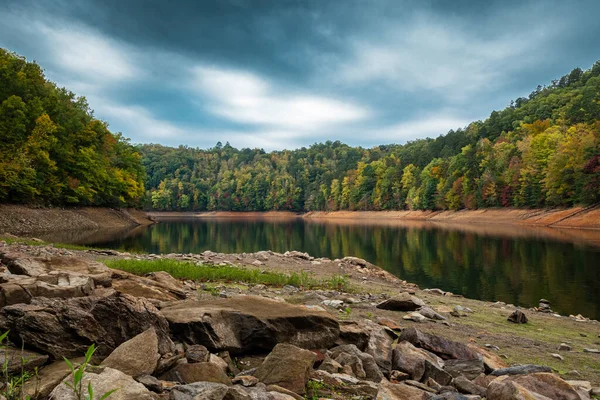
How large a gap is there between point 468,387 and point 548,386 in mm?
920

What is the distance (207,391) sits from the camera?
341 cm

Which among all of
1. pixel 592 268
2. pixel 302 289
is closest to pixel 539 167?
pixel 592 268

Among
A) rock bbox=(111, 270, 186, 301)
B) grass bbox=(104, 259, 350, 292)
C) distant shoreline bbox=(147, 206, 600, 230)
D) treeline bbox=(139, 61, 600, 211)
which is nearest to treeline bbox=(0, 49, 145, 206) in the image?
grass bbox=(104, 259, 350, 292)

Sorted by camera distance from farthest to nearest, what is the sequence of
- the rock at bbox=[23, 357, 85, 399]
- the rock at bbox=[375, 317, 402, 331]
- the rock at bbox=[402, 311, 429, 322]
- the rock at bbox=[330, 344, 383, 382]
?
the rock at bbox=[402, 311, 429, 322] → the rock at bbox=[375, 317, 402, 331] → the rock at bbox=[330, 344, 383, 382] → the rock at bbox=[23, 357, 85, 399]

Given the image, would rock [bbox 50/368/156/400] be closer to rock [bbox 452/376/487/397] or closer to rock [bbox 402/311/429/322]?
rock [bbox 452/376/487/397]

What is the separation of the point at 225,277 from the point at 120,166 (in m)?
67.2

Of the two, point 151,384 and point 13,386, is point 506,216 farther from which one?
point 13,386

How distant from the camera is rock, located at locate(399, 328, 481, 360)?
21.4ft

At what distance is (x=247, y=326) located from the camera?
18.5ft

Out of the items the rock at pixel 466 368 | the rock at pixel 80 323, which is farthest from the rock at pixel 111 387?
the rock at pixel 466 368

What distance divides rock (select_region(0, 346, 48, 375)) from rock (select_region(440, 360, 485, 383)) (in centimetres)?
548

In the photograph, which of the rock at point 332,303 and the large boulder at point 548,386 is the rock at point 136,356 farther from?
the rock at point 332,303

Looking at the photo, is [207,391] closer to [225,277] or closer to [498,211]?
[225,277]

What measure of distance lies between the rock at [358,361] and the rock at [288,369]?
28.5 inches
